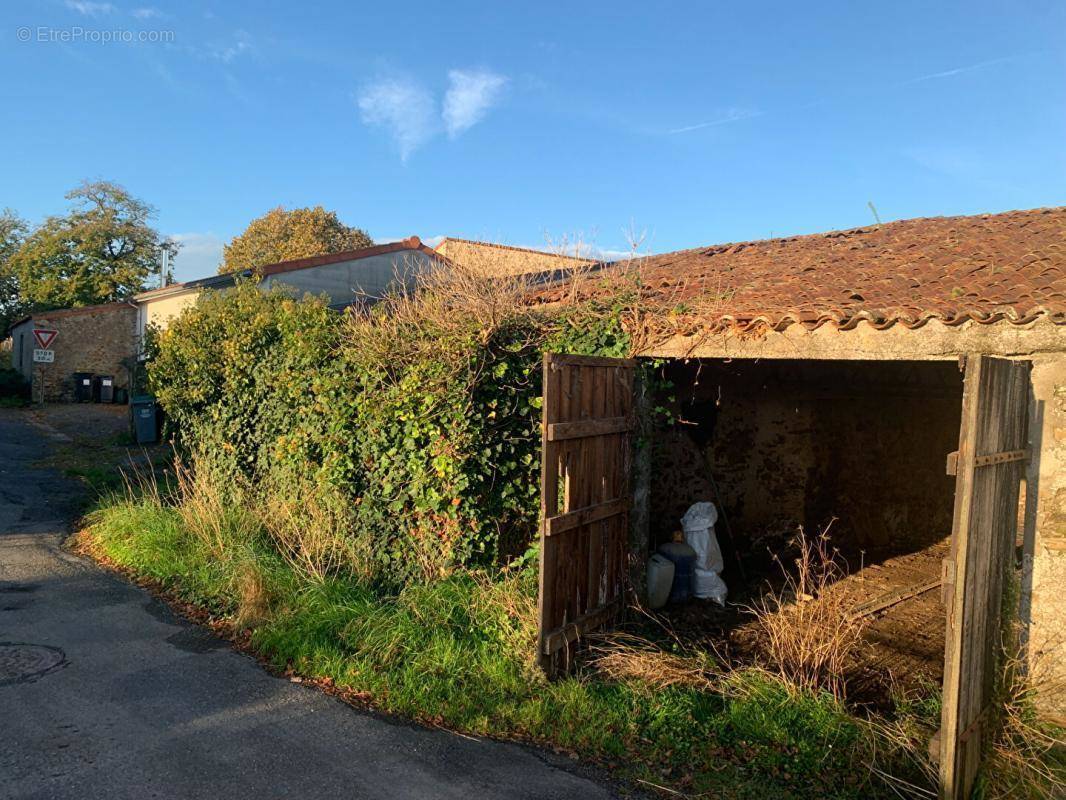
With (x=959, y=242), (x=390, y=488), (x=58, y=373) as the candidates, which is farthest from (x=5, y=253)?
(x=959, y=242)

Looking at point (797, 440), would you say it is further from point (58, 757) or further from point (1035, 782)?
point (58, 757)

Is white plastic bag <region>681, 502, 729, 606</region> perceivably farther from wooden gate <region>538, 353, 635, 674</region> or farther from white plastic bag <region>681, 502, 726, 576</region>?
wooden gate <region>538, 353, 635, 674</region>

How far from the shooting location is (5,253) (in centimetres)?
3284

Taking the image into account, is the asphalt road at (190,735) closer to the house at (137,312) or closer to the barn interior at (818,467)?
the barn interior at (818,467)

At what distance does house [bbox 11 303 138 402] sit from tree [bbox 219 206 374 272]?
24.6 feet

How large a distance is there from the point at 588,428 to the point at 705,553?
9.35ft

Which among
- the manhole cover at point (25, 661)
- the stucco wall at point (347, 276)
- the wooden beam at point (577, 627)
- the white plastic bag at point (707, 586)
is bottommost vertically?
the white plastic bag at point (707, 586)

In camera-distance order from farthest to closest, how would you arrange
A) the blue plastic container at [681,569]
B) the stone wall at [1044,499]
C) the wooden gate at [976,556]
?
the blue plastic container at [681,569], the stone wall at [1044,499], the wooden gate at [976,556]

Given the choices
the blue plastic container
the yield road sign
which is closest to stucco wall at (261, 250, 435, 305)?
the yield road sign

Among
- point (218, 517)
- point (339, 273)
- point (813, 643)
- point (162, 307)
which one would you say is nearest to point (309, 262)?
point (339, 273)

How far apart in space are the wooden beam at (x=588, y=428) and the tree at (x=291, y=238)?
1100 inches

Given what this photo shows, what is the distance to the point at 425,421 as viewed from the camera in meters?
6.27

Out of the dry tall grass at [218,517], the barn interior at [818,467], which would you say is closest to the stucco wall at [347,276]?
the dry tall grass at [218,517]

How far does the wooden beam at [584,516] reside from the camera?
4.99m
